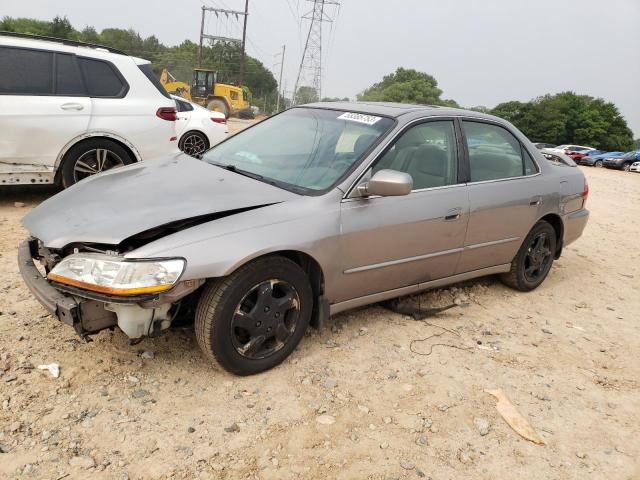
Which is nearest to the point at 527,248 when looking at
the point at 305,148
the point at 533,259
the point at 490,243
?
the point at 533,259

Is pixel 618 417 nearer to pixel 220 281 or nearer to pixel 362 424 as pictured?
pixel 362 424

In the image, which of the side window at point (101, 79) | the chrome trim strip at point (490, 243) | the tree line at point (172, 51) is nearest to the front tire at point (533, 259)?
the chrome trim strip at point (490, 243)

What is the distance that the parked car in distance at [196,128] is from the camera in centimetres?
880

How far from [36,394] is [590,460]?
9.20 ft

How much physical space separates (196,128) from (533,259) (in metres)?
6.38

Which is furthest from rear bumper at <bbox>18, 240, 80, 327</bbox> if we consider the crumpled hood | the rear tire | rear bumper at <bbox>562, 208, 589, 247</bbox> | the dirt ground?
the rear tire

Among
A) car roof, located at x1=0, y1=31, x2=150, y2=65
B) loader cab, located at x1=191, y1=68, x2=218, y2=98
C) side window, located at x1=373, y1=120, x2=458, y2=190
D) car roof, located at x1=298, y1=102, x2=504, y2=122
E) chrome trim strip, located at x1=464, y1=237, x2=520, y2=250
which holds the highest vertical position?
loader cab, located at x1=191, y1=68, x2=218, y2=98

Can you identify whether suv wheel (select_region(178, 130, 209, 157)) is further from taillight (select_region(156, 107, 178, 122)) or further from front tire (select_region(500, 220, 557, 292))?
front tire (select_region(500, 220, 557, 292))

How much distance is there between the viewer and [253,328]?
2754mm

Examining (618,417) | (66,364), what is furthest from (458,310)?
(66,364)

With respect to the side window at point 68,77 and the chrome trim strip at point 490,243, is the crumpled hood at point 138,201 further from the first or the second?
the side window at point 68,77

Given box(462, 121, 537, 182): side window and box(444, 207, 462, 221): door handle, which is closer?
box(444, 207, 462, 221): door handle

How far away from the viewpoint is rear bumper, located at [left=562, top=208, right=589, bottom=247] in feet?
15.3

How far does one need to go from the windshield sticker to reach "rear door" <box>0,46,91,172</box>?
11.0 ft
